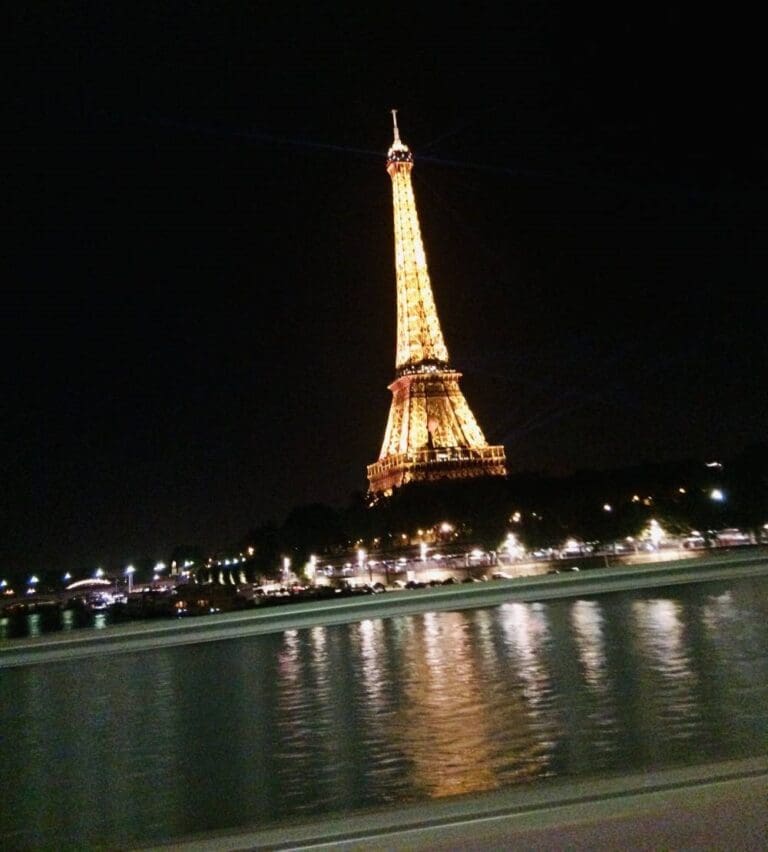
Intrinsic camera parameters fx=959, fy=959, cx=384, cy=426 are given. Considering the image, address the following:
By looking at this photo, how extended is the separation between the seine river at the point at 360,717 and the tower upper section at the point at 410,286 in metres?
63.9

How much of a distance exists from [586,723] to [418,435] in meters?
64.2

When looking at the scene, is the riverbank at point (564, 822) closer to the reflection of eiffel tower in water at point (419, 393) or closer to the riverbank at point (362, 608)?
the riverbank at point (362, 608)

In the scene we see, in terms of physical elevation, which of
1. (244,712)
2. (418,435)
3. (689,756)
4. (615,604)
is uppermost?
(418,435)

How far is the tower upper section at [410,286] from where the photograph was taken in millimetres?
69250

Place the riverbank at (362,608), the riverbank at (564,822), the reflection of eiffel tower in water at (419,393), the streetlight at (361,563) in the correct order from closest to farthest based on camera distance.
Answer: the riverbank at (564,822), the riverbank at (362,608), the streetlight at (361,563), the reflection of eiffel tower in water at (419,393)

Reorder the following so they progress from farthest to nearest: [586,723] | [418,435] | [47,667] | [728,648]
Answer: [418,435] < [728,648] < [586,723] < [47,667]

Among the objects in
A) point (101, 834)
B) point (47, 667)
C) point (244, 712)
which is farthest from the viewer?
point (244, 712)

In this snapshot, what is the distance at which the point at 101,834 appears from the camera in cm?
350

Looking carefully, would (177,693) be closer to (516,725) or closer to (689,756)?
(516,725)

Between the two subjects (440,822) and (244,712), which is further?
(244,712)

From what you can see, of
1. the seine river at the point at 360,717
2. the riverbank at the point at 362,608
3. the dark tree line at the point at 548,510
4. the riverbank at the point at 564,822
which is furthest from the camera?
the dark tree line at the point at 548,510

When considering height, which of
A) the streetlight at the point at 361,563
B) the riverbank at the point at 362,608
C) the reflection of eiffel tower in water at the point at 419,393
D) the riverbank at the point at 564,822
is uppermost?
the reflection of eiffel tower in water at the point at 419,393

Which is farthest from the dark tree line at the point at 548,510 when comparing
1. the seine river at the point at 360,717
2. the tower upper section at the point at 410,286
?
the seine river at the point at 360,717

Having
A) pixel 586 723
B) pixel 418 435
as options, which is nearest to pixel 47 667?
pixel 586 723
